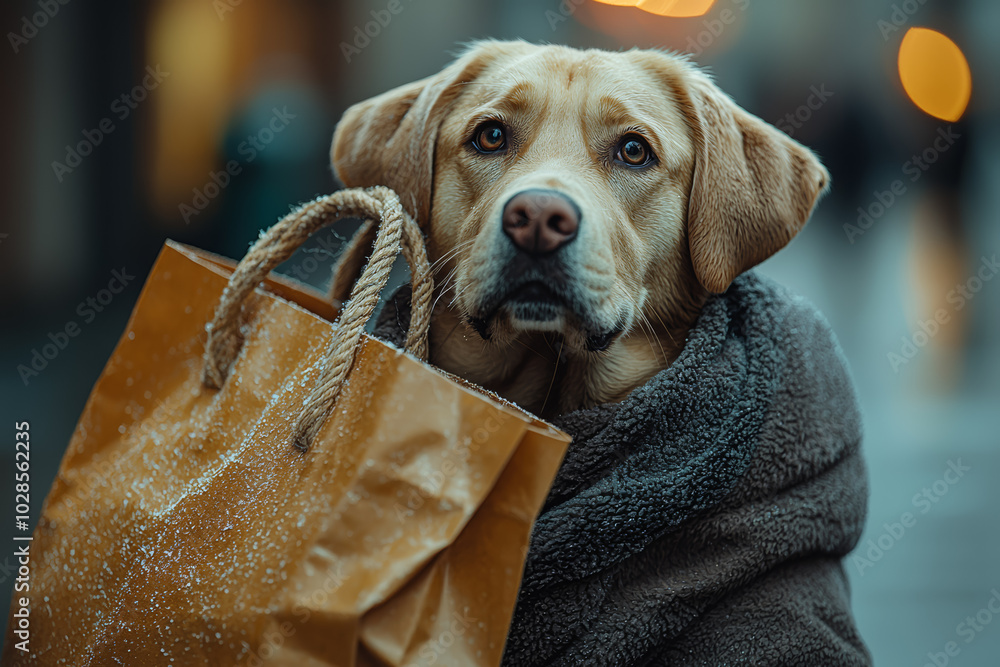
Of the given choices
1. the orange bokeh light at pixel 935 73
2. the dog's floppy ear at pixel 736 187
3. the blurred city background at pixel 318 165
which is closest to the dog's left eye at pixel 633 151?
the dog's floppy ear at pixel 736 187

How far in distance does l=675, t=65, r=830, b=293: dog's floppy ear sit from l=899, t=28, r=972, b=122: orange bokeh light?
600 cm

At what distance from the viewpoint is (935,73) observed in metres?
6.75

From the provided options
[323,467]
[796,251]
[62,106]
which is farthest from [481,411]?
[796,251]

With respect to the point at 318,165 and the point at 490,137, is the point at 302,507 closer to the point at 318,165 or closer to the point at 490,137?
the point at 490,137

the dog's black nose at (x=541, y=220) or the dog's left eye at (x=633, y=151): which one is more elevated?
the dog's left eye at (x=633, y=151)

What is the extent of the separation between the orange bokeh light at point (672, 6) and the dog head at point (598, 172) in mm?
3704

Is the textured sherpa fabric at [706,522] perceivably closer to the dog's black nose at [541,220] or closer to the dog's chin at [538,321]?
the dog's chin at [538,321]

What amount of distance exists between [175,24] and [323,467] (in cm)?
365

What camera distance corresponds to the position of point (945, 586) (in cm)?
333

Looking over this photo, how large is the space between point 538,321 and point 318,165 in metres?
3.83

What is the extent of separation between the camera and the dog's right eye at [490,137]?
4.98ft

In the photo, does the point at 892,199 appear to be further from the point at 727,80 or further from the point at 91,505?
the point at 91,505

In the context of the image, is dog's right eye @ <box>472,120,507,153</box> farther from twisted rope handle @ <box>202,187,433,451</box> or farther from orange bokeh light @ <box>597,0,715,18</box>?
orange bokeh light @ <box>597,0,715,18</box>

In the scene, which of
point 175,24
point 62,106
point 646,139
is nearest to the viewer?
point 646,139
